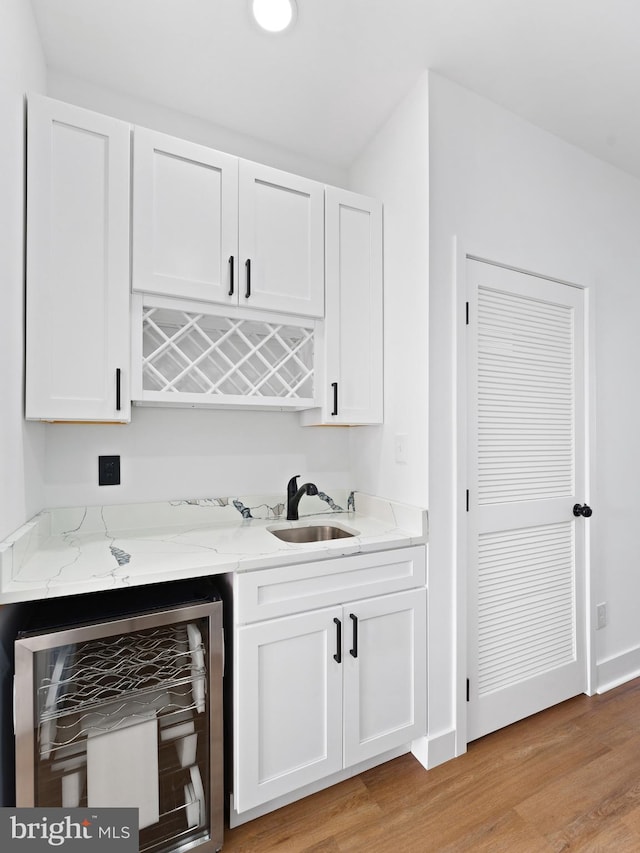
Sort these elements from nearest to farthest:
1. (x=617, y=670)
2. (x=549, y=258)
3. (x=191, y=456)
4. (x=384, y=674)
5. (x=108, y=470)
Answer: (x=384, y=674), (x=108, y=470), (x=191, y=456), (x=549, y=258), (x=617, y=670)

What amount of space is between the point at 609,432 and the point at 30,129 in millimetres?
2879

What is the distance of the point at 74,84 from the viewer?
1.78 m

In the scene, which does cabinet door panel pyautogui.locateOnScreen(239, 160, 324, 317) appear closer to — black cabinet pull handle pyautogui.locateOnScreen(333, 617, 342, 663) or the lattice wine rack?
the lattice wine rack

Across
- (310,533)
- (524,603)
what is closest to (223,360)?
(310,533)

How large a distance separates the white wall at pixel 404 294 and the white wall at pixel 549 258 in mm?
42

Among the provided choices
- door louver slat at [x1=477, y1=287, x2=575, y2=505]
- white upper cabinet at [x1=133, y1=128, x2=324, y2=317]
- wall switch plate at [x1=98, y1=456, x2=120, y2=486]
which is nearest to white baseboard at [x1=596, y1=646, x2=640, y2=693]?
door louver slat at [x1=477, y1=287, x2=575, y2=505]

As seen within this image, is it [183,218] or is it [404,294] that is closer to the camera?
[183,218]

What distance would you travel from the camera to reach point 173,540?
5.38ft

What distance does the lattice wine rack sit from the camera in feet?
5.46

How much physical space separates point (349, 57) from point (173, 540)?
2.02 metres

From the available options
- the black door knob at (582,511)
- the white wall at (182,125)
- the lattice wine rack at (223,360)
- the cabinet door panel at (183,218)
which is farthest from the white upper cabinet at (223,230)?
the black door knob at (582,511)

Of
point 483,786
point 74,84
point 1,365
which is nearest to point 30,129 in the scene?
point 74,84

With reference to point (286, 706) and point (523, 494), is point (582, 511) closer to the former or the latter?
point (523, 494)

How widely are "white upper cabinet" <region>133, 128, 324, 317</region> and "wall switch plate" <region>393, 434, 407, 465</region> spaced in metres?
0.66
